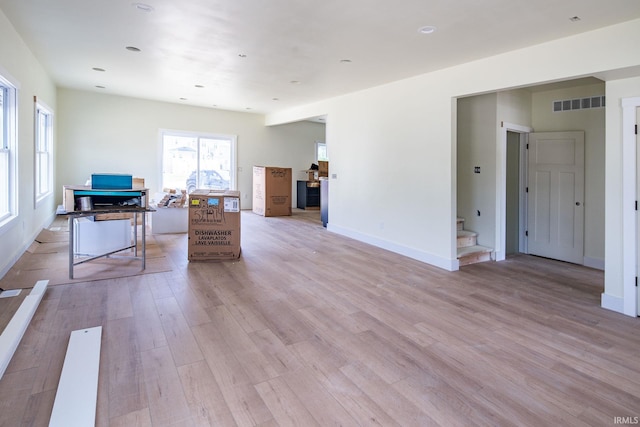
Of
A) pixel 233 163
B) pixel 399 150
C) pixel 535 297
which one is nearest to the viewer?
pixel 535 297

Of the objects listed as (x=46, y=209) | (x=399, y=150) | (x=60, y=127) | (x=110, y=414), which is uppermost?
(x=60, y=127)

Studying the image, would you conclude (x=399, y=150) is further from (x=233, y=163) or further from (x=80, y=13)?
(x=233, y=163)

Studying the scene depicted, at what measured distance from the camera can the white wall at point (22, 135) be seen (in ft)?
12.1

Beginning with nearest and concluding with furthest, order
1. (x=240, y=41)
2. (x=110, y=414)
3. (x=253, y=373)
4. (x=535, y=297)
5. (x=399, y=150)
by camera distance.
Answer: (x=110, y=414) < (x=253, y=373) < (x=535, y=297) < (x=240, y=41) < (x=399, y=150)

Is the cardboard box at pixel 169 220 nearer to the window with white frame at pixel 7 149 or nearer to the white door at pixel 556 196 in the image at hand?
the window with white frame at pixel 7 149

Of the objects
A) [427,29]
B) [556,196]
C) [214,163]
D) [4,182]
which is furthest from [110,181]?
[556,196]

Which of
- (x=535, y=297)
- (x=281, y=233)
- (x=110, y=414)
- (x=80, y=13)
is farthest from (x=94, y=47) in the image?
(x=535, y=297)

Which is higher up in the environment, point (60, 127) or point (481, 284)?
point (60, 127)

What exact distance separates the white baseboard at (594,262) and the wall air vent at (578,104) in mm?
2084

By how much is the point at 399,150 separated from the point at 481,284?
2261 millimetres

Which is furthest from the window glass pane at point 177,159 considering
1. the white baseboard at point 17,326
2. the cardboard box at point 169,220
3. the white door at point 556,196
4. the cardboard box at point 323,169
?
the white door at point 556,196

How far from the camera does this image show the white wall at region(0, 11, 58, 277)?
3.70 m

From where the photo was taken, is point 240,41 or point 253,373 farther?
point 240,41

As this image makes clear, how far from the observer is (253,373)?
2098 millimetres
